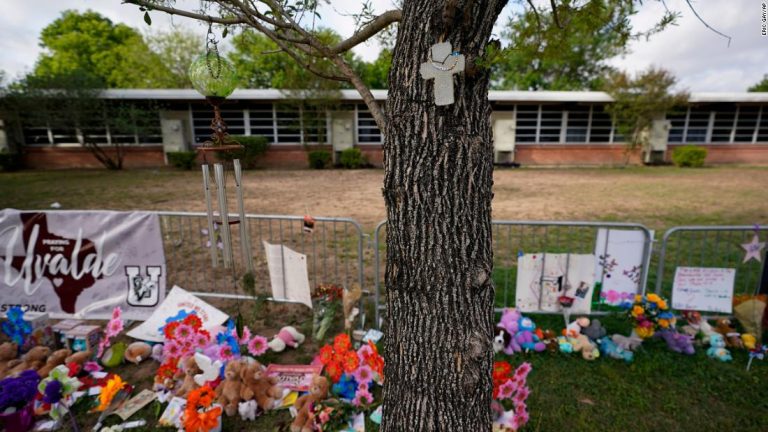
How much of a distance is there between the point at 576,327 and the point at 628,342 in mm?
407

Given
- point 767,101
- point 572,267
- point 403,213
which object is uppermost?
point 767,101

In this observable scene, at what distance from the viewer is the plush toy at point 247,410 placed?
2502 millimetres

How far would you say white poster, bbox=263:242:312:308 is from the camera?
348 centimetres

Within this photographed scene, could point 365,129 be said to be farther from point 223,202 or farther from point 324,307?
point 223,202

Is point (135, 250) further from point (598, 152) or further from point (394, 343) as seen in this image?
point (598, 152)

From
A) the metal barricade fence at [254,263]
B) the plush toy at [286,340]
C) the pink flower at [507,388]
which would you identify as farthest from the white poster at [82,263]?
the pink flower at [507,388]

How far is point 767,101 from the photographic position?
59.3 ft

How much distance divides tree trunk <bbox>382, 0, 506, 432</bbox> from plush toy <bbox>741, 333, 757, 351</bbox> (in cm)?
283

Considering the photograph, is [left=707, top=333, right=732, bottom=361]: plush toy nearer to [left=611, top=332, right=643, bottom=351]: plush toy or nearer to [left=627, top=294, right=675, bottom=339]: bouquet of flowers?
[left=627, top=294, right=675, bottom=339]: bouquet of flowers

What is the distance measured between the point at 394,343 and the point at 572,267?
91.5 inches

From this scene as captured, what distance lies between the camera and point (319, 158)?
17.9 meters

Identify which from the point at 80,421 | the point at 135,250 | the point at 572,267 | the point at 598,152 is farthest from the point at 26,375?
the point at 598,152

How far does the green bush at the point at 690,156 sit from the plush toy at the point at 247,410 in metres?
21.8

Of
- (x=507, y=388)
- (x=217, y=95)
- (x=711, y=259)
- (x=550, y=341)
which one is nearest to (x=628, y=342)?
(x=550, y=341)
